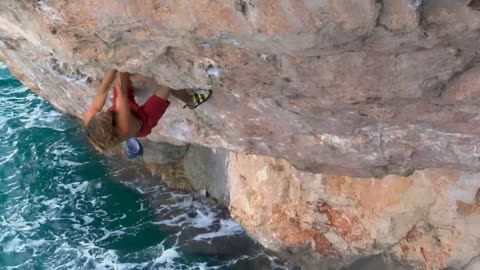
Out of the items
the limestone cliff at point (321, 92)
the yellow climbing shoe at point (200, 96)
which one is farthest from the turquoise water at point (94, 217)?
the yellow climbing shoe at point (200, 96)

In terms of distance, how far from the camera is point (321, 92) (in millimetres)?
4988

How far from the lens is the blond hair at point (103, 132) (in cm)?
481

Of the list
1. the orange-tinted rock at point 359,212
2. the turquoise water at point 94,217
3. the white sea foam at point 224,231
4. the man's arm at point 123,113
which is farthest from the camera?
the white sea foam at point 224,231

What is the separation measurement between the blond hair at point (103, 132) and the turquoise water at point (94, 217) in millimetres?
5244

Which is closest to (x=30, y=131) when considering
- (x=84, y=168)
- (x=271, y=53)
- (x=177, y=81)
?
(x=84, y=168)

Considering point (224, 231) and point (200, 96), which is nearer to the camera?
point (200, 96)

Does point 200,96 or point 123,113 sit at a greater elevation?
point 200,96

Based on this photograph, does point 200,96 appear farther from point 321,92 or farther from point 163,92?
point 321,92

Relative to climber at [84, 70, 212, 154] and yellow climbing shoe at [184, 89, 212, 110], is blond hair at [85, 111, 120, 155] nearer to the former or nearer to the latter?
climber at [84, 70, 212, 154]

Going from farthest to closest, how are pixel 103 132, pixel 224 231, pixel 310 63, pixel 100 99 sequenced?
pixel 224 231
pixel 100 99
pixel 103 132
pixel 310 63

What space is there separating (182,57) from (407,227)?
3.75 m

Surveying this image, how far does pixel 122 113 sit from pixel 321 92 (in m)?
1.65

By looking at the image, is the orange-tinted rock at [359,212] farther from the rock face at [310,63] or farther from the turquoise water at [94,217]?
the turquoise water at [94,217]

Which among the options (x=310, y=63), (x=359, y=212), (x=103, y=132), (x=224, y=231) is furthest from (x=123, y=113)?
(x=224, y=231)
